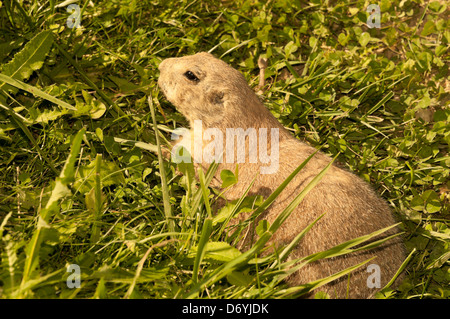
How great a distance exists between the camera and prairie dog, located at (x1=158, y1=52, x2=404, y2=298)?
3070 mm

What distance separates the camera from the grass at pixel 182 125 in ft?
9.48

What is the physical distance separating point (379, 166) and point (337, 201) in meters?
1.25

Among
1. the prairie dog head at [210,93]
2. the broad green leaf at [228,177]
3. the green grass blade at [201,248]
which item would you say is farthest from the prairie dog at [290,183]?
the green grass blade at [201,248]

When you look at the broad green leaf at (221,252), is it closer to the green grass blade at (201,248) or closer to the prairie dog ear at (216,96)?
the green grass blade at (201,248)

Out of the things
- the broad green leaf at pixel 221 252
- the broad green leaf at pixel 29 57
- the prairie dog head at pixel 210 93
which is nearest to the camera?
Answer: the broad green leaf at pixel 221 252

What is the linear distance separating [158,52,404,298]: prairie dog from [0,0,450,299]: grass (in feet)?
0.61

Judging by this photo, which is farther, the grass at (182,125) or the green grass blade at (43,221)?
the grass at (182,125)

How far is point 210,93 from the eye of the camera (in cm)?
369

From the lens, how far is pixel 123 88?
423cm

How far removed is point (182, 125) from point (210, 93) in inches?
26.3

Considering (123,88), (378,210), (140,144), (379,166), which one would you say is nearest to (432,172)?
(379,166)

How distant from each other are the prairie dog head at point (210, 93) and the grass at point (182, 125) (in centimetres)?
43
